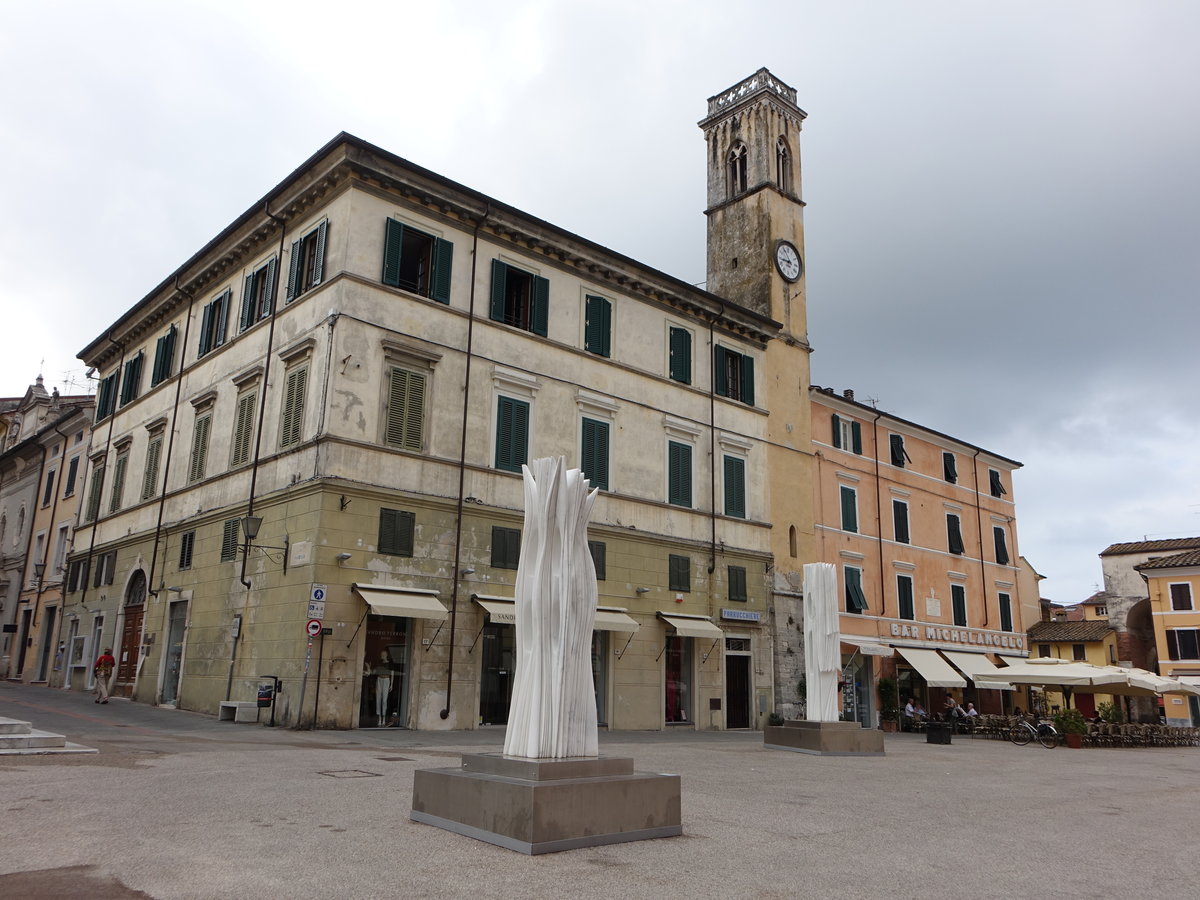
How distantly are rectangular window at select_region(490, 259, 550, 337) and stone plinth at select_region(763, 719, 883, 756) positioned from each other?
11.6m

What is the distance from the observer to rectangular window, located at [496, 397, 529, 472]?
22.1 meters

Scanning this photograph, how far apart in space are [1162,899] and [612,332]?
67.3 ft

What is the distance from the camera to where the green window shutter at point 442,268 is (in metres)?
21.6

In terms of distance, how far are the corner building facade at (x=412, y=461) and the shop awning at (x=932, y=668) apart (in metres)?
8.26

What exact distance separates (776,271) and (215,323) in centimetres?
1843

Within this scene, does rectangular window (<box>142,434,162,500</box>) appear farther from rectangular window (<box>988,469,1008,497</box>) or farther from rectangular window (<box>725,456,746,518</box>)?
rectangular window (<box>988,469,1008,497</box>)

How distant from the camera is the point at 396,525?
19812 millimetres

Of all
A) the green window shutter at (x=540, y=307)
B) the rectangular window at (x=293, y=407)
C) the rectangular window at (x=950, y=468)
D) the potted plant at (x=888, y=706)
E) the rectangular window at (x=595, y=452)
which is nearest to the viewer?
the rectangular window at (x=293, y=407)

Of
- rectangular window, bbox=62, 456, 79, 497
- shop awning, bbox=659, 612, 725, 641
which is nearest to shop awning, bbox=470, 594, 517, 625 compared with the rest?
shop awning, bbox=659, 612, 725, 641

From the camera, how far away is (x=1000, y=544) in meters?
41.4

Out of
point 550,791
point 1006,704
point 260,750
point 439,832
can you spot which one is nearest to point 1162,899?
point 550,791

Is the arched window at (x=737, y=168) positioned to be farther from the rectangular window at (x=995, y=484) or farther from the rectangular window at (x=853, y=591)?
the rectangular window at (x=995, y=484)

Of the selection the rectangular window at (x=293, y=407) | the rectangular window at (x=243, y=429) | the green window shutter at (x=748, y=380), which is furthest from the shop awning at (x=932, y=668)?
the rectangular window at (x=243, y=429)

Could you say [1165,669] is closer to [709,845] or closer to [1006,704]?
[1006,704]
